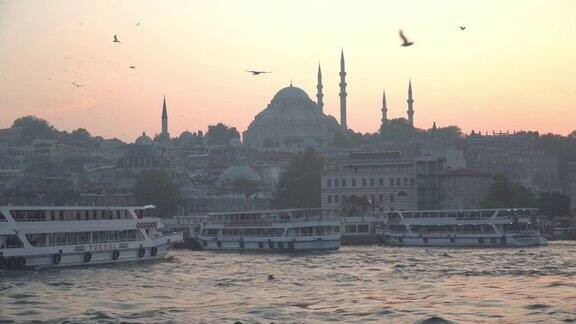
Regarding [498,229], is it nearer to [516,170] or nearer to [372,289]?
[372,289]

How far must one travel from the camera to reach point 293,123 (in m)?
174

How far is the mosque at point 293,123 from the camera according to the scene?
171250 millimetres

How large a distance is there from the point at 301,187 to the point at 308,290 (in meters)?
61.1

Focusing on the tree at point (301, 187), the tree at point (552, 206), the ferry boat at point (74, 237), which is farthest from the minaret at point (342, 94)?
the ferry boat at point (74, 237)

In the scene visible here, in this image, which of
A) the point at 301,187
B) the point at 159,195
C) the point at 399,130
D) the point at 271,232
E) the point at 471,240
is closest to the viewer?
the point at 271,232

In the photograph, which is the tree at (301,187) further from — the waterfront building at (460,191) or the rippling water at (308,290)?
the rippling water at (308,290)

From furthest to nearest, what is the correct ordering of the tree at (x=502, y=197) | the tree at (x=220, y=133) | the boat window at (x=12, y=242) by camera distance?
the tree at (x=220, y=133) < the tree at (x=502, y=197) < the boat window at (x=12, y=242)

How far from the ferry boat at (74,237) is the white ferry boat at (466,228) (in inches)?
683

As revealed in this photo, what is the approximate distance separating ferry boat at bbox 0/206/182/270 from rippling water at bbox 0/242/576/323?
1.07m

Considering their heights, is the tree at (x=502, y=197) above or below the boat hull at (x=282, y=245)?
above

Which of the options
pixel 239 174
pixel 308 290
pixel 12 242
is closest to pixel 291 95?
pixel 239 174

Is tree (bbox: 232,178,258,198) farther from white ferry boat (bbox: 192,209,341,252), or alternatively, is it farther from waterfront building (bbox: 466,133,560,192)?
white ferry boat (bbox: 192,209,341,252)

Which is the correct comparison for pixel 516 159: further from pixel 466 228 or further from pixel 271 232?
pixel 271 232

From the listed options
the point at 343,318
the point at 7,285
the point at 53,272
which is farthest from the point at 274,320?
the point at 53,272
